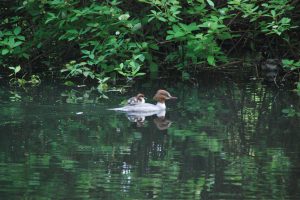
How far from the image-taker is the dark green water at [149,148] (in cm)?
765

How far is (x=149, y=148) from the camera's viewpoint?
9.56m

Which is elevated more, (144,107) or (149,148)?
(144,107)

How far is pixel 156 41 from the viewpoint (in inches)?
642

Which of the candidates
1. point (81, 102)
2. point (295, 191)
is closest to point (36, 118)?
point (81, 102)

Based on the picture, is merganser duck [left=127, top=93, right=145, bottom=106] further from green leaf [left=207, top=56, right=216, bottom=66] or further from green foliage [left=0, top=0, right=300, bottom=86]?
green leaf [left=207, top=56, right=216, bottom=66]

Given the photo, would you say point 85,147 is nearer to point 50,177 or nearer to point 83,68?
point 50,177

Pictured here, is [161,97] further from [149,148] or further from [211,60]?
[149,148]

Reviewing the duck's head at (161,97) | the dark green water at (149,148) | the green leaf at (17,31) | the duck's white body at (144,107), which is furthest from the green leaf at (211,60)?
the green leaf at (17,31)

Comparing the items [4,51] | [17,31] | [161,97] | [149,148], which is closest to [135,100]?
[161,97]

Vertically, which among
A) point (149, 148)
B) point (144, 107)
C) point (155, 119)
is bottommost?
point (149, 148)

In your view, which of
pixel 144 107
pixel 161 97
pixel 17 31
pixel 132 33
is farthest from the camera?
pixel 17 31

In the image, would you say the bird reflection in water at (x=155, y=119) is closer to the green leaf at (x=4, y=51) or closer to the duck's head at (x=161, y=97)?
the duck's head at (x=161, y=97)

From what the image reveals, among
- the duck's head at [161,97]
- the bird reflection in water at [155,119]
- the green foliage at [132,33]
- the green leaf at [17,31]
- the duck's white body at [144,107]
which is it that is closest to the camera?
the bird reflection in water at [155,119]

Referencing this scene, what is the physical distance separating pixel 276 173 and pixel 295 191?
67 cm
